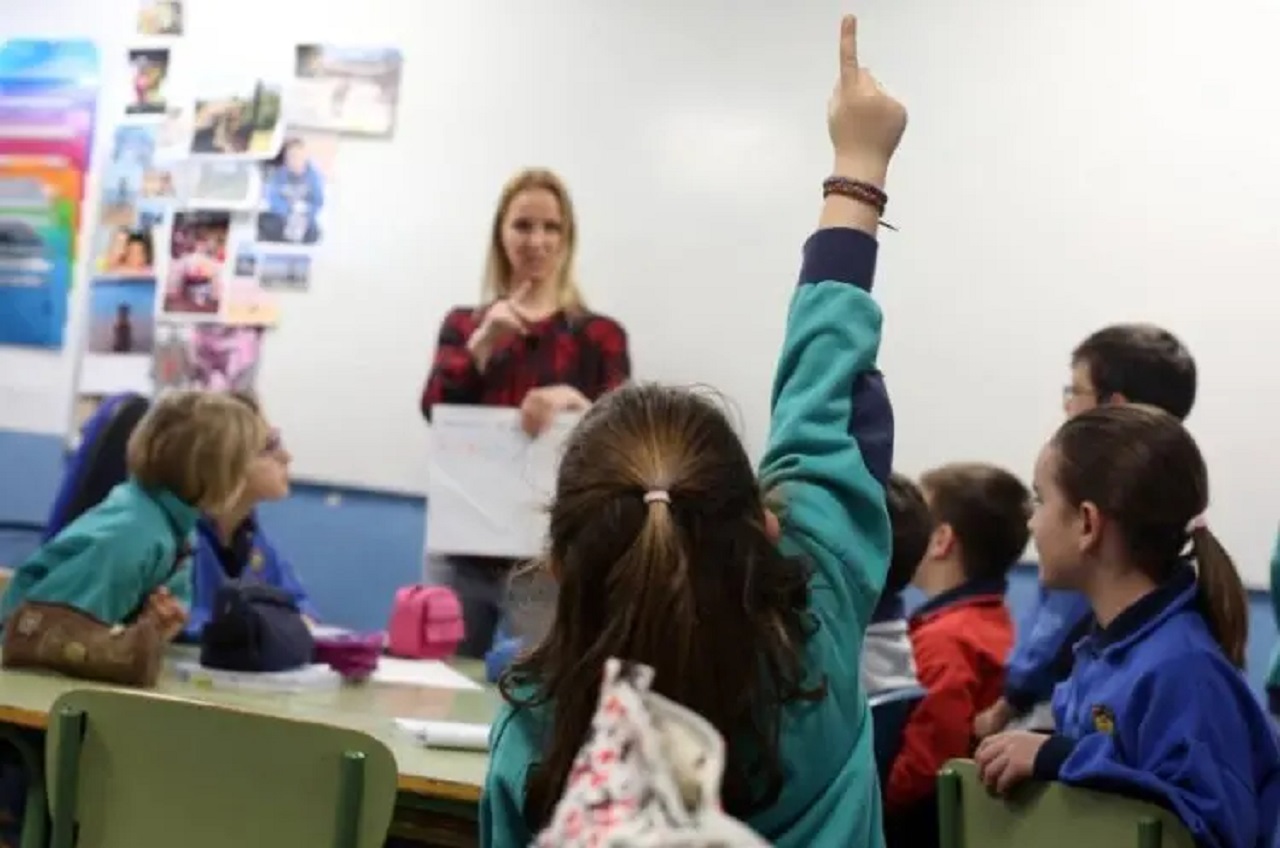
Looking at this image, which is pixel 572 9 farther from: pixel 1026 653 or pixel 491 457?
pixel 1026 653

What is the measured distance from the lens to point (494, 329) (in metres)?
3.29

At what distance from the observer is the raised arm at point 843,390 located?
1352mm

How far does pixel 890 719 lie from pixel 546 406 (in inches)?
39.3

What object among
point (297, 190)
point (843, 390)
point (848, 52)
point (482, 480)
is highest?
point (297, 190)

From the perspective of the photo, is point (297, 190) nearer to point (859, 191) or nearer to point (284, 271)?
point (284, 271)

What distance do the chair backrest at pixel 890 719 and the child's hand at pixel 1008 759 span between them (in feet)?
2.00

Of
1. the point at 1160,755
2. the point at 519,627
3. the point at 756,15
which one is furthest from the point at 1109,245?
the point at 1160,755

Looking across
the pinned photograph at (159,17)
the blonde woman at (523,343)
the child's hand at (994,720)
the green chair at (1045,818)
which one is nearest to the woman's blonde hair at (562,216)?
the blonde woman at (523,343)

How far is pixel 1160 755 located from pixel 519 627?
129 cm

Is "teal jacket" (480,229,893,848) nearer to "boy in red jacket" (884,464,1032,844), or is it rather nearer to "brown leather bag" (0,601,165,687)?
"boy in red jacket" (884,464,1032,844)

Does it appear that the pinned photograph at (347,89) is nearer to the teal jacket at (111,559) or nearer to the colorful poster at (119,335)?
the colorful poster at (119,335)

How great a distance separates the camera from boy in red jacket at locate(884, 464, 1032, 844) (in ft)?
7.99

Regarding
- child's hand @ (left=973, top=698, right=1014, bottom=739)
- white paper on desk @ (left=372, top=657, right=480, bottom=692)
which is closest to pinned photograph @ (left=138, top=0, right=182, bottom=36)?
white paper on desk @ (left=372, top=657, right=480, bottom=692)

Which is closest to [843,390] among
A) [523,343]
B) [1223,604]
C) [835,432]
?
[835,432]
